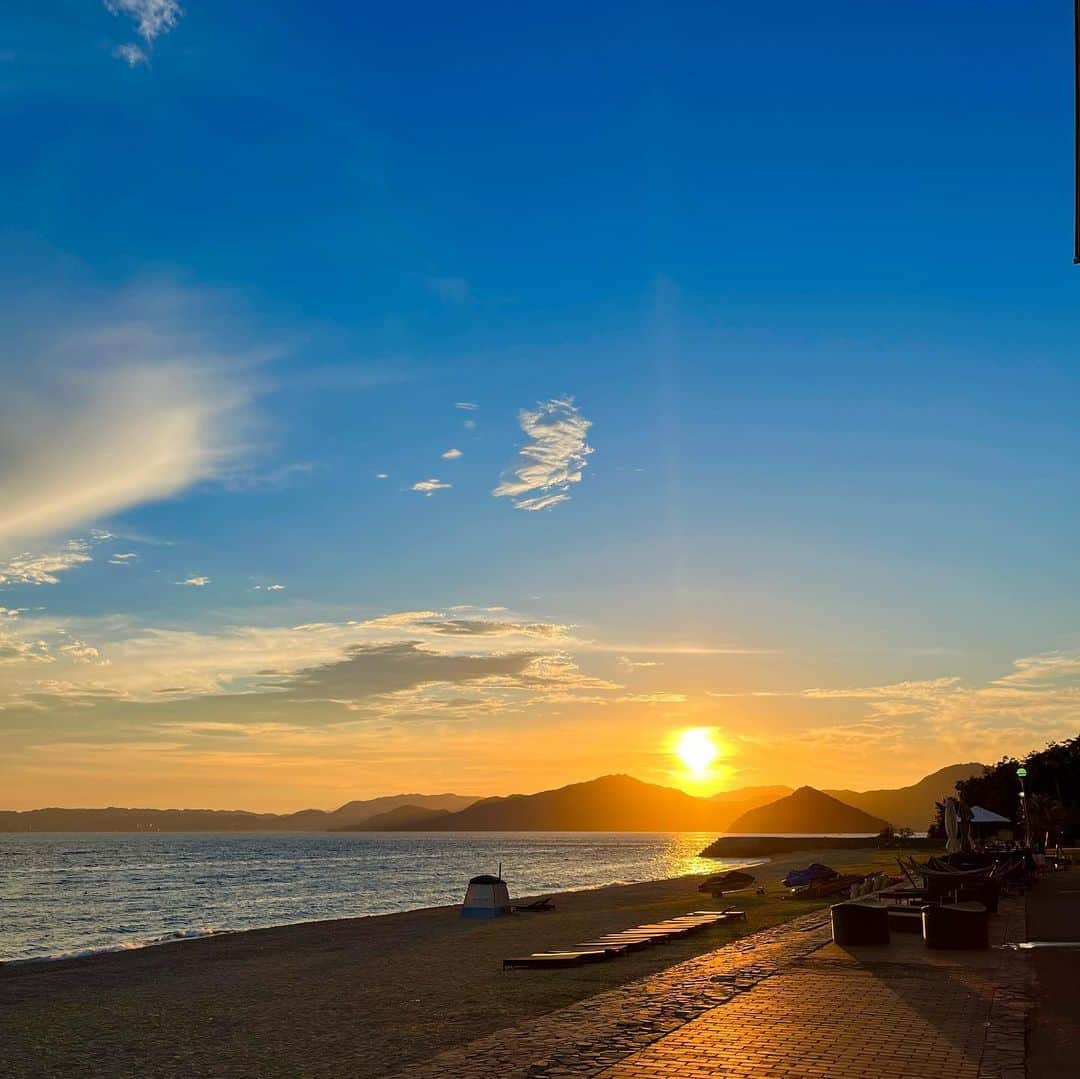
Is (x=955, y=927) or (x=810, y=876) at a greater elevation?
(x=955, y=927)

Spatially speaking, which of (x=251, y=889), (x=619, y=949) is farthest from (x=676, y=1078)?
(x=251, y=889)

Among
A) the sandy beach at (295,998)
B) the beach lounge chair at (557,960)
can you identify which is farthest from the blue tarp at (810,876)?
the beach lounge chair at (557,960)

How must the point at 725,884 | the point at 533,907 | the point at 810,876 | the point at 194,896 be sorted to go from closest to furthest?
the point at 533,907 → the point at 810,876 → the point at 725,884 → the point at 194,896

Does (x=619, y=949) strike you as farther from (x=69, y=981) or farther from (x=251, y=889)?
(x=251, y=889)

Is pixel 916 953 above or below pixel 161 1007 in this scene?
above

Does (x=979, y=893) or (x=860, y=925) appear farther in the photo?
(x=979, y=893)

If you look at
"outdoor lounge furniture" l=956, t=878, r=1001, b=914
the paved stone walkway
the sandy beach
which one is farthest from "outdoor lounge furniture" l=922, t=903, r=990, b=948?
"outdoor lounge furniture" l=956, t=878, r=1001, b=914

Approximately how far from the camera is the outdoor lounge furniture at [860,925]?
1500 centimetres

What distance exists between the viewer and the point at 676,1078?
25.1ft

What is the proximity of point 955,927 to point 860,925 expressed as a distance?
131 cm

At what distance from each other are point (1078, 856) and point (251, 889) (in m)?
46.9

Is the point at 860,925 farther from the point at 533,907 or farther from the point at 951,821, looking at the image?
the point at 533,907

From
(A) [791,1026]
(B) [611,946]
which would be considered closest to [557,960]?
(B) [611,946]

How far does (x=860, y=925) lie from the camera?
1507 centimetres
